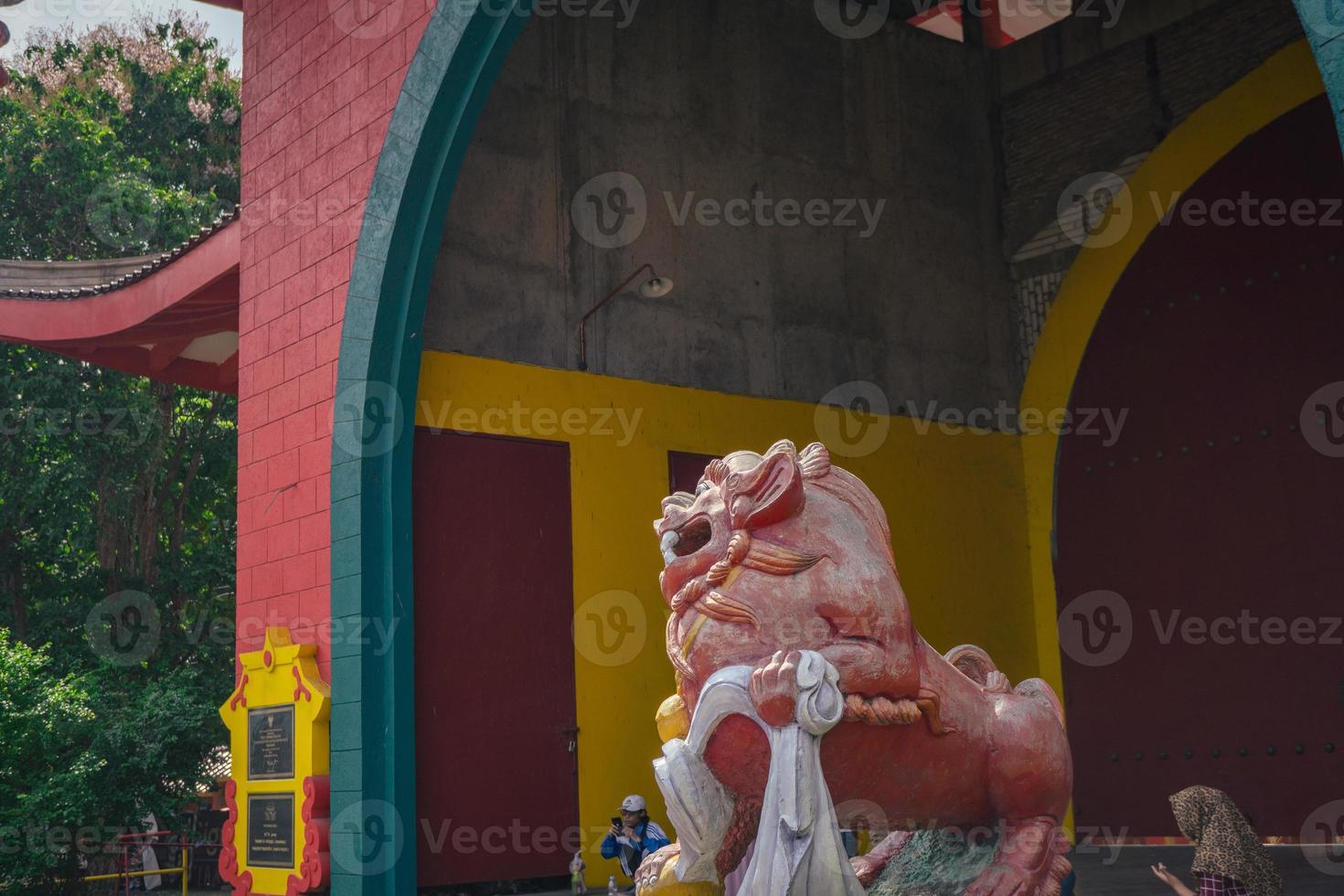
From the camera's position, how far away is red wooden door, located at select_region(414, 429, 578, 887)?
8.56 m

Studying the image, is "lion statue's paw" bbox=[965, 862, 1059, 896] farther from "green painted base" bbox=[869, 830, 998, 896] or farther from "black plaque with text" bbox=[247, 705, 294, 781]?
"black plaque with text" bbox=[247, 705, 294, 781]

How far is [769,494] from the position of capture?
446 centimetres

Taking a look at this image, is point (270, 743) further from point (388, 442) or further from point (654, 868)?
point (654, 868)

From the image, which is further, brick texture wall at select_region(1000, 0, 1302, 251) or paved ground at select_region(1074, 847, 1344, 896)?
brick texture wall at select_region(1000, 0, 1302, 251)

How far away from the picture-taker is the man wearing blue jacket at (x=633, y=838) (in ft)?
22.5

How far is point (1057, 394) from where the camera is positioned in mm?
12102

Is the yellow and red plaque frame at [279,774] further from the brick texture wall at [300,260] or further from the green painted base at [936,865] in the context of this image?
the green painted base at [936,865]

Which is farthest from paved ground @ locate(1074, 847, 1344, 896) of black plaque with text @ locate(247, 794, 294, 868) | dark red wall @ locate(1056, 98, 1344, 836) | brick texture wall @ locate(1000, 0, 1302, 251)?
brick texture wall @ locate(1000, 0, 1302, 251)

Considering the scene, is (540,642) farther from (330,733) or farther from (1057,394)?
(1057,394)

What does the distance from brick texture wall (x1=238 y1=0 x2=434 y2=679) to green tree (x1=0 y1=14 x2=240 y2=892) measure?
5460mm

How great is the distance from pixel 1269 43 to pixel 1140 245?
71.9 inches

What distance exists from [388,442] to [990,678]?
14.1 feet

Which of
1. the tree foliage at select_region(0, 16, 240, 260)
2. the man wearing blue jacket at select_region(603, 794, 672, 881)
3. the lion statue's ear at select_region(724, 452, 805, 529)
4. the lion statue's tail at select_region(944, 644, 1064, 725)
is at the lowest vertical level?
the man wearing blue jacket at select_region(603, 794, 672, 881)

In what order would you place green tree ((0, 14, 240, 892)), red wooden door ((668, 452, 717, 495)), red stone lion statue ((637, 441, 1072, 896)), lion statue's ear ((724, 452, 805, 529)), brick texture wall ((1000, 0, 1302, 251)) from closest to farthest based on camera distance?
red stone lion statue ((637, 441, 1072, 896))
lion statue's ear ((724, 452, 805, 529))
red wooden door ((668, 452, 717, 495))
brick texture wall ((1000, 0, 1302, 251))
green tree ((0, 14, 240, 892))
